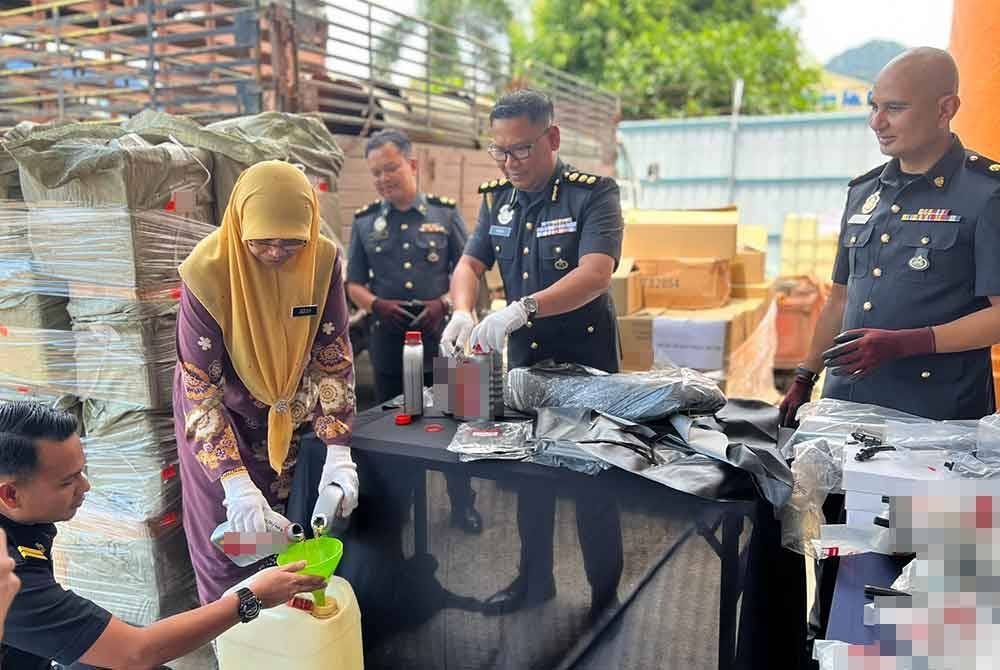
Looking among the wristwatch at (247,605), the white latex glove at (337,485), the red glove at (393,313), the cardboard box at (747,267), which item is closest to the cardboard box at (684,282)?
the cardboard box at (747,267)

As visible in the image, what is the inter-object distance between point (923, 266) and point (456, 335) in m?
1.20

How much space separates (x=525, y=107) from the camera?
213 cm

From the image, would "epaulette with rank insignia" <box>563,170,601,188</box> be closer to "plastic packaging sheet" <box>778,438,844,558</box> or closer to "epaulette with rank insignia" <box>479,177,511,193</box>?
"epaulette with rank insignia" <box>479,177,511,193</box>

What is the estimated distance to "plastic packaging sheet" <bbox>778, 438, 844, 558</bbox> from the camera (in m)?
1.43

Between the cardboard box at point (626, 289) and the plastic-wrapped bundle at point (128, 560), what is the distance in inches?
98.9

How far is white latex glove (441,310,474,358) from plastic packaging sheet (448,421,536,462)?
23 cm

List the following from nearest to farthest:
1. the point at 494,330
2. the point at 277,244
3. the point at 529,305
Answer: the point at 277,244
the point at 494,330
the point at 529,305

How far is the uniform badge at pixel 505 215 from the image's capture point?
2480 mm

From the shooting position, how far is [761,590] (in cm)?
151

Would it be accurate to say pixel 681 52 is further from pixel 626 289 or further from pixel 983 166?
A: pixel 983 166

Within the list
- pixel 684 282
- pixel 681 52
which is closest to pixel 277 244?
pixel 684 282

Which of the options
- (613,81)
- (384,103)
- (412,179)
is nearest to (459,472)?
(412,179)

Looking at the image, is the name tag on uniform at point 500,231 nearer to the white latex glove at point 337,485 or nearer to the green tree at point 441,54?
the white latex glove at point 337,485

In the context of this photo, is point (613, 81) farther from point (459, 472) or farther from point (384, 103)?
point (459, 472)
